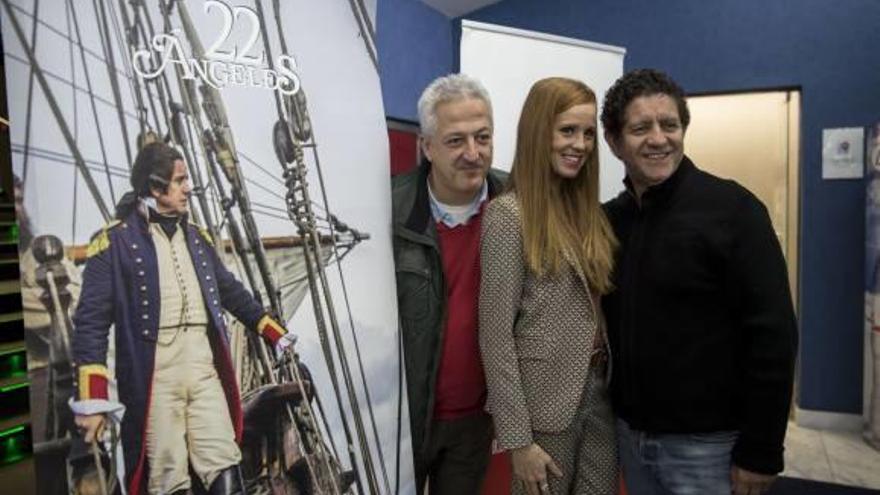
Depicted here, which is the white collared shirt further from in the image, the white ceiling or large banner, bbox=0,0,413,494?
the white ceiling

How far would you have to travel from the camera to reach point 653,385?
1339 millimetres

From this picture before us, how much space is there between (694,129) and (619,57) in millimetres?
1589

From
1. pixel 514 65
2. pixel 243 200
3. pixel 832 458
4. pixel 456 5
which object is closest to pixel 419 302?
pixel 243 200

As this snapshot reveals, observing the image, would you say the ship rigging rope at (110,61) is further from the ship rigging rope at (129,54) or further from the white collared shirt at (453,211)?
the white collared shirt at (453,211)

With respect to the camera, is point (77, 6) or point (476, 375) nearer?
point (77, 6)

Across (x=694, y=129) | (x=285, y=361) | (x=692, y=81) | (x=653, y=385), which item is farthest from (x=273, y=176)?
(x=694, y=129)

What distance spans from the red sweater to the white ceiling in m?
2.89

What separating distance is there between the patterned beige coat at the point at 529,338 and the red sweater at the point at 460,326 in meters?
0.14

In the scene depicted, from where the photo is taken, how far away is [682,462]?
53.2 inches

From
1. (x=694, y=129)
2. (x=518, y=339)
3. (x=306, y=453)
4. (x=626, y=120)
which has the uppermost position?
(x=694, y=129)

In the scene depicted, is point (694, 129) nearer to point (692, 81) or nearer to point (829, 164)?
point (692, 81)

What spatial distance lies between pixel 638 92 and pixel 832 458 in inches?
113

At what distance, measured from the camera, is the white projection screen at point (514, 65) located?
2840 mm

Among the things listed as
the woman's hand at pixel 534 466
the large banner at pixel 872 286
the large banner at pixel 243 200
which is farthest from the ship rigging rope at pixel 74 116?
the large banner at pixel 872 286
